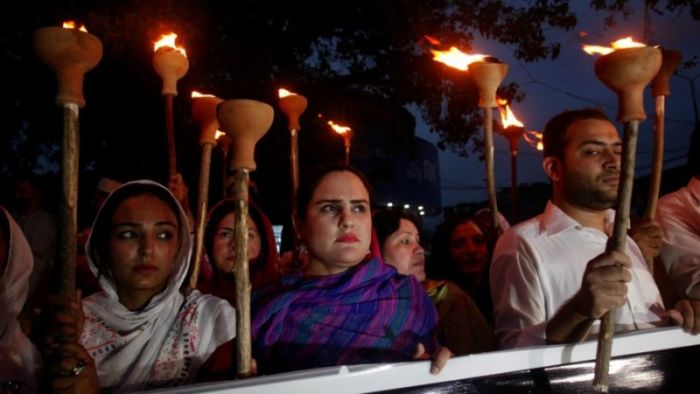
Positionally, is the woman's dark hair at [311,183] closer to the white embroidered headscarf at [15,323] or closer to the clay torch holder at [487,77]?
the clay torch holder at [487,77]

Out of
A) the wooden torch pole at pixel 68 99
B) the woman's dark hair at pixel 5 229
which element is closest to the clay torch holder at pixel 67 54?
the wooden torch pole at pixel 68 99

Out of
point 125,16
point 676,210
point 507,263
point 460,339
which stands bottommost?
point 460,339

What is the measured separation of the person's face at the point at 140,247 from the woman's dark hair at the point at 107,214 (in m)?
0.03

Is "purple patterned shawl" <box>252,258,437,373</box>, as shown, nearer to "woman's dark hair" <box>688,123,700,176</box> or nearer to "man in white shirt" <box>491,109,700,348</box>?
"man in white shirt" <box>491,109,700,348</box>

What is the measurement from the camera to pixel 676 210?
264cm

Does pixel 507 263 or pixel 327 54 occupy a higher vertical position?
pixel 327 54

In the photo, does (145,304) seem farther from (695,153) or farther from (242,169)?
(695,153)

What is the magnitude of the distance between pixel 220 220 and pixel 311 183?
990 mm

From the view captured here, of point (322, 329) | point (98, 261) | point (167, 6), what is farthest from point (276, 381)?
point (167, 6)

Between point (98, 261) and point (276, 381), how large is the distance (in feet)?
4.01

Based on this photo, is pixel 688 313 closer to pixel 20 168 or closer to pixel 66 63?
pixel 66 63

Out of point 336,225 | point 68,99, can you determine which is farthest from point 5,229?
point 336,225

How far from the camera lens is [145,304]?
2203mm

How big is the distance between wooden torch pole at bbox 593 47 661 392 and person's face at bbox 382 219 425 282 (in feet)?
5.84
